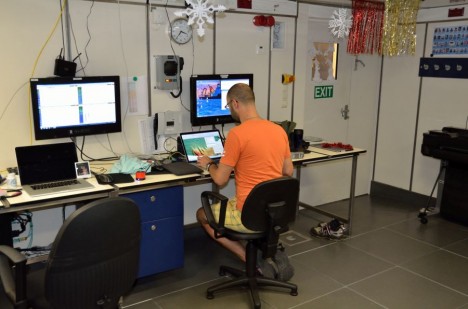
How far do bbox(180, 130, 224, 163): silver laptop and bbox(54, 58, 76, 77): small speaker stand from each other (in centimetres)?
93

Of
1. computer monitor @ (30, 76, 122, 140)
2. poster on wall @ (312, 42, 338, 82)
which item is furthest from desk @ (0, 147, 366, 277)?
poster on wall @ (312, 42, 338, 82)

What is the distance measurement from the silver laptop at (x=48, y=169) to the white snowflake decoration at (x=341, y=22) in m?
2.81

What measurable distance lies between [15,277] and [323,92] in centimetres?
370

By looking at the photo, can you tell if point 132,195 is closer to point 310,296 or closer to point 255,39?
point 310,296

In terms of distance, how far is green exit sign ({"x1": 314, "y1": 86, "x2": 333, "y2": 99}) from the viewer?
15.9ft

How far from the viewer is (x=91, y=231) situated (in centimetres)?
198

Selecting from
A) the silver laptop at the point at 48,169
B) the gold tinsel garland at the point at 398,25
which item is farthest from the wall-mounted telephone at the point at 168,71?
the gold tinsel garland at the point at 398,25

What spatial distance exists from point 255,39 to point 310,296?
2349 millimetres

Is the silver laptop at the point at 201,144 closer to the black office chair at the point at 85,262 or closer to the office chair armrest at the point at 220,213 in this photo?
the office chair armrest at the point at 220,213

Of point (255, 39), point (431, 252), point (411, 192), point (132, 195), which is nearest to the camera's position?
point (132, 195)

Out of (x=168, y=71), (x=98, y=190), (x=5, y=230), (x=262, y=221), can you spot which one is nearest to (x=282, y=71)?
(x=168, y=71)

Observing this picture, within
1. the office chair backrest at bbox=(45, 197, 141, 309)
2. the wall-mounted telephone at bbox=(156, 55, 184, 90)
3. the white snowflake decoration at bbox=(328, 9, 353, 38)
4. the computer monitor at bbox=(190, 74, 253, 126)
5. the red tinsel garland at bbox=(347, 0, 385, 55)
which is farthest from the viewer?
the red tinsel garland at bbox=(347, 0, 385, 55)

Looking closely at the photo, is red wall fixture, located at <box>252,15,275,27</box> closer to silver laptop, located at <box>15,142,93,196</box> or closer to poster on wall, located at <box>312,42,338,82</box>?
poster on wall, located at <box>312,42,338,82</box>

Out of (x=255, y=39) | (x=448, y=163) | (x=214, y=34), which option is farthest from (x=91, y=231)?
(x=448, y=163)
